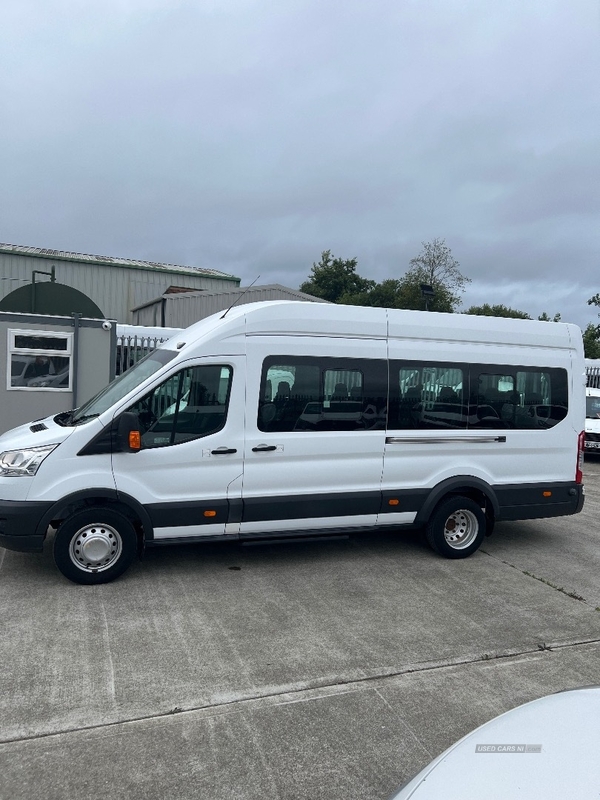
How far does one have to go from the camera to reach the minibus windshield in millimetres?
5789

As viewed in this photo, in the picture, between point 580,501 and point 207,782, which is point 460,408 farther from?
point 207,782

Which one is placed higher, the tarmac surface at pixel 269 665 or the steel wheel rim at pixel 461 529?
the steel wheel rim at pixel 461 529

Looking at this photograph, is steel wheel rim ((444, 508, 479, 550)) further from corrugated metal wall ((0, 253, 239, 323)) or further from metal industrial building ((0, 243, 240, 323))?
corrugated metal wall ((0, 253, 239, 323))

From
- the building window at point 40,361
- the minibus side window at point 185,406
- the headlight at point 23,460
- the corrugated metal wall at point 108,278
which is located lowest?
the headlight at point 23,460

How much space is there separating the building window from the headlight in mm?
6155

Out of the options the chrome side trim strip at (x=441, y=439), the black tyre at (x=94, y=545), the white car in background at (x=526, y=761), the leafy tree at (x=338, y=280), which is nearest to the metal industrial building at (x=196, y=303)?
the chrome side trim strip at (x=441, y=439)

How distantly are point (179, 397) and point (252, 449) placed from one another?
82cm

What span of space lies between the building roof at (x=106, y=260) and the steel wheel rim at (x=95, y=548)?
24.6 m

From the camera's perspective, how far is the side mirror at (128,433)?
18.0 feet

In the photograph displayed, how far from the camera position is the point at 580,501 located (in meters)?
7.18

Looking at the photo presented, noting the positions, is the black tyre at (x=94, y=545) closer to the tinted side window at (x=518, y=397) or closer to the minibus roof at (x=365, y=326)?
the minibus roof at (x=365, y=326)

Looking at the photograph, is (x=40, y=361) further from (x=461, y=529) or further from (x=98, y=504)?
(x=461, y=529)

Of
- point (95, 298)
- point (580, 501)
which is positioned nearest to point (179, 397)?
point (580, 501)

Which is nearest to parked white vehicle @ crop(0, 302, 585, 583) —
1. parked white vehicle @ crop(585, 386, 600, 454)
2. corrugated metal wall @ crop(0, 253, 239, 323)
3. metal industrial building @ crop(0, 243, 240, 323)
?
parked white vehicle @ crop(585, 386, 600, 454)
